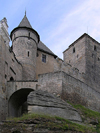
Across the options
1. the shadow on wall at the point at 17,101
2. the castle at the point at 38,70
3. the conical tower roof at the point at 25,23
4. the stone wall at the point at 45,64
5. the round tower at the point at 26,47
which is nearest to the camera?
the castle at the point at 38,70

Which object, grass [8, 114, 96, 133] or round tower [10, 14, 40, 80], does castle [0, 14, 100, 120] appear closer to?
round tower [10, 14, 40, 80]

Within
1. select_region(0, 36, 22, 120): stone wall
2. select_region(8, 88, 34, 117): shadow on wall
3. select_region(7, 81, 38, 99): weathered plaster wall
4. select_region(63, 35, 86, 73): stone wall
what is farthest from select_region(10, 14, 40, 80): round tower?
select_region(63, 35, 86, 73): stone wall

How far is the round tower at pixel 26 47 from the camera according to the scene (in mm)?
28719

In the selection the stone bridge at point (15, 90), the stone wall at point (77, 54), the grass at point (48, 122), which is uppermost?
the stone wall at point (77, 54)

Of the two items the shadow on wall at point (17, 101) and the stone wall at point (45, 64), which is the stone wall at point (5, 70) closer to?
the shadow on wall at point (17, 101)

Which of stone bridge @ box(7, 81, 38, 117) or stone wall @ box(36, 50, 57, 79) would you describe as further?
stone wall @ box(36, 50, 57, 79)

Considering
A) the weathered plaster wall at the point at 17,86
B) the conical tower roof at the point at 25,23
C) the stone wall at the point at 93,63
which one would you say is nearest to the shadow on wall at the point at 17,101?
the weathered plaster wall at the point at 17,86

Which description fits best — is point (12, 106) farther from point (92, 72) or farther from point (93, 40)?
point (93, 40)

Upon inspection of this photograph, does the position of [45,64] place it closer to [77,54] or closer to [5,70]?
[5,70]

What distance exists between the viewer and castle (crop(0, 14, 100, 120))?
75.4ft

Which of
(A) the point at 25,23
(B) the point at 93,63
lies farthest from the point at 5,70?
(B) the point at 93,63

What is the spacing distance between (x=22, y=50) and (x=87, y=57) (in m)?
13.7

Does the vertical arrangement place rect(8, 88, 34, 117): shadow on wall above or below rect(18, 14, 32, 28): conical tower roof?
below

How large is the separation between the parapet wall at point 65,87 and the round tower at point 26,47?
5.23 metres
